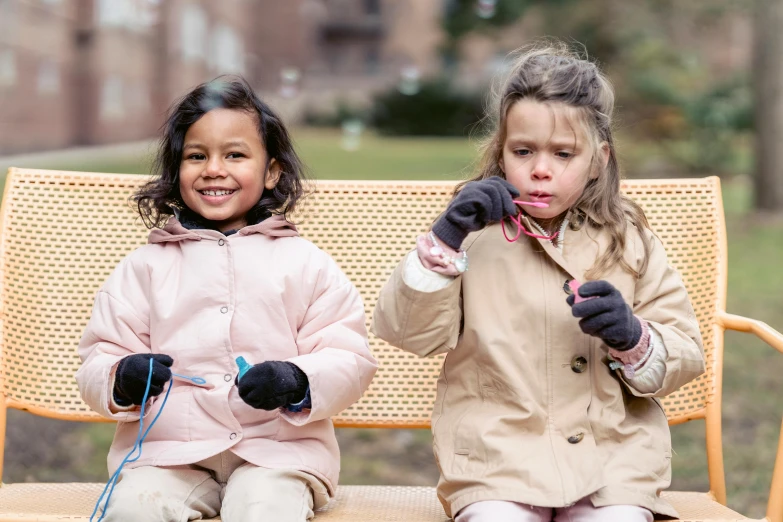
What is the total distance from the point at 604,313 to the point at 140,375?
1.09 m

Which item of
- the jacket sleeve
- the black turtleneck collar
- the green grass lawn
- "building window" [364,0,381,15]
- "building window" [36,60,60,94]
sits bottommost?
the green grass lawn

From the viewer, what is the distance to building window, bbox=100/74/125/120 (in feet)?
65.7

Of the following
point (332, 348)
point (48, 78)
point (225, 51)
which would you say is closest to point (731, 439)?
point (332, 348)

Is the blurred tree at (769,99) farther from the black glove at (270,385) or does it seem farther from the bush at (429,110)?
the bush at (429,110)

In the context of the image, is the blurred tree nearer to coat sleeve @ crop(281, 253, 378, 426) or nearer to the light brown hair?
the light brown hair

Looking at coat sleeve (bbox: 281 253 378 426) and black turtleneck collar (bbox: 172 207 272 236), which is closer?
coat sleeve (bbox: 281 253 378 426)

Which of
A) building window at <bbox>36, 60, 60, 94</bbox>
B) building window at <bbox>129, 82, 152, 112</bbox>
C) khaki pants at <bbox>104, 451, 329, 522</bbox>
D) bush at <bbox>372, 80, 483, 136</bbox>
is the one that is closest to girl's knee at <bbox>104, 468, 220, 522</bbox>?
khaki pants at <bbox>104, 451, 329, 522</bbox>

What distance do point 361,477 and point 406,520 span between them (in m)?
1.98

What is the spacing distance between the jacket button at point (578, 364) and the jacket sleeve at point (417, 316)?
31 cm

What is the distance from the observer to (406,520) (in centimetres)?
254

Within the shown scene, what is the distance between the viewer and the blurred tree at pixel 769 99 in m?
12.0

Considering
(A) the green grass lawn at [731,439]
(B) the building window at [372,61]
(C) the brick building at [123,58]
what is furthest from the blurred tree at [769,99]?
(B) the building window at [372,61]

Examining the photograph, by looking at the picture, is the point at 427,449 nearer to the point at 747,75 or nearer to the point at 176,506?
the point at 176,506

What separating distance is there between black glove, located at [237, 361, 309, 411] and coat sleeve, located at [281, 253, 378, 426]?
4cm
